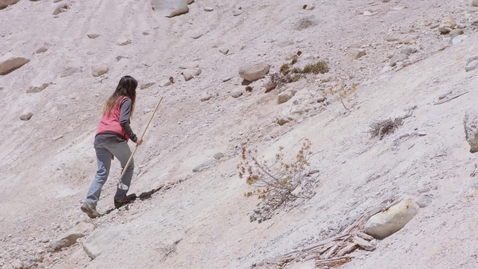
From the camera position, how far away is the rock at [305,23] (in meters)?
8.66

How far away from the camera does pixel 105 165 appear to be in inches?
211

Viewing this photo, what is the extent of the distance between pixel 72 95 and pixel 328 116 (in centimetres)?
481

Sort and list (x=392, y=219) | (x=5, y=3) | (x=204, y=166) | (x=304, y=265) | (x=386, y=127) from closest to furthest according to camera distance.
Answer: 1. (x=392, y=219)
2. (x=304, y=265)
3. (x=386, y=127)
4. (x=204, y=166)
5. (x=5, y=3)

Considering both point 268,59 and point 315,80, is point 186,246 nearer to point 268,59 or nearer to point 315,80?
point 315,80

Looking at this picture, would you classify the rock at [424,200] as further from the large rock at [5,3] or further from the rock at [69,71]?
the large rock at [5,3]

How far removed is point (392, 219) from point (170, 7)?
8581 millimetres

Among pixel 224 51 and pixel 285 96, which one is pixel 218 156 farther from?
pixel 224 51

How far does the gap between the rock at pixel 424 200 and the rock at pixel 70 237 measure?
11.0 feet

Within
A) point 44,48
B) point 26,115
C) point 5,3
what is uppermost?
point 5,3

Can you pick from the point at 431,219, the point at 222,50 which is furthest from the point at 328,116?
the point at 222,50

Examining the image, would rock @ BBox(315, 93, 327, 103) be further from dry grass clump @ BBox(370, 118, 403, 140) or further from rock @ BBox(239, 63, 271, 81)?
dry grass clump @ BBox(370, 118, 403, 140)

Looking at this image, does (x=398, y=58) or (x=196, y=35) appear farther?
(x=196, y=35)

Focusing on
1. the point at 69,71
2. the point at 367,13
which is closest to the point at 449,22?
the point at 367,13

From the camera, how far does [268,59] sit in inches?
310
